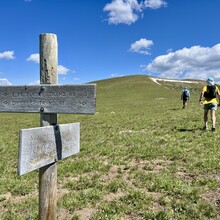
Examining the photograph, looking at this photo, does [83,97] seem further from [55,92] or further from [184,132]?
[184,132]

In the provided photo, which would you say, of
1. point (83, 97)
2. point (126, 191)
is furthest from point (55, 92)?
point (126, 191)

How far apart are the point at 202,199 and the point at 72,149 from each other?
379 centimetres

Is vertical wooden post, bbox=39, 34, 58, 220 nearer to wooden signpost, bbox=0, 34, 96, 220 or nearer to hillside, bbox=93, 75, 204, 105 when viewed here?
wooden signpost, bbox=0, 34, 96, 220

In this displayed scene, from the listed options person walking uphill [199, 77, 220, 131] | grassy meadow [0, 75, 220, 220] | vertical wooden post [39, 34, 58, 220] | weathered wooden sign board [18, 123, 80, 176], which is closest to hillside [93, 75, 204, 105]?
person walking uphill [199, 77, 220, 131]

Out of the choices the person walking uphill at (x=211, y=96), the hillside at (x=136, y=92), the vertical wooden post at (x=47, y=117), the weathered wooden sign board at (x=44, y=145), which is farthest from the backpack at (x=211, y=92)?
the hillside at (x=136, y=92)

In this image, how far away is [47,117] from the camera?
4910mm

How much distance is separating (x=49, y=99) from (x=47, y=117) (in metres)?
0.34

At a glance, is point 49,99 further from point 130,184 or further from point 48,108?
point 130,184

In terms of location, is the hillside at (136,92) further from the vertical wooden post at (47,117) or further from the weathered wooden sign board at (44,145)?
the vertical wooden post at (47,117)

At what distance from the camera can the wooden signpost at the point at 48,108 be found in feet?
15.1

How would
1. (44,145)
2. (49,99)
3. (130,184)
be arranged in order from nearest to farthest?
(44,145) < (49,99) < (130,184)

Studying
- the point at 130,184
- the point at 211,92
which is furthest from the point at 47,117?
the point at 211,92

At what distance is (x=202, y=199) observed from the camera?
23.2ft

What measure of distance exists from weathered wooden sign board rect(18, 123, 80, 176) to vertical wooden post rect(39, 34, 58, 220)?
0.23 m
